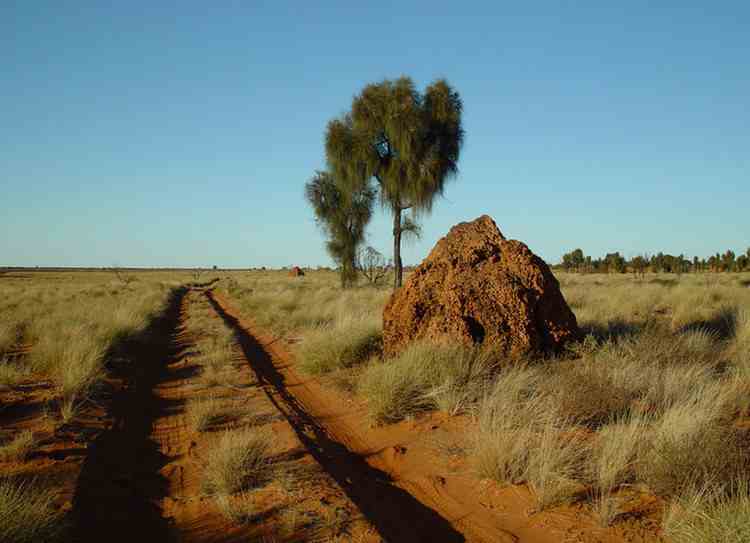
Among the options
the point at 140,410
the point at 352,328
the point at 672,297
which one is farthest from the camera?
the point at 672,297

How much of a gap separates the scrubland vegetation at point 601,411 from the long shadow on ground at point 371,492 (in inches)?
26.7

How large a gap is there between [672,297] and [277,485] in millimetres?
15517

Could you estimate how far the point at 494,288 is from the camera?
7688mm

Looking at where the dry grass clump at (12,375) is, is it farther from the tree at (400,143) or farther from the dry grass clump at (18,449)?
the tree at (400,143)

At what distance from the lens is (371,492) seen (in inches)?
165

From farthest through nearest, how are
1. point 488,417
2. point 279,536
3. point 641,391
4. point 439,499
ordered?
point 641,391 < point 488,417 < point 439,499 < point 279,536


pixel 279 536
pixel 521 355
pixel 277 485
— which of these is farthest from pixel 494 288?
pixel 279 536

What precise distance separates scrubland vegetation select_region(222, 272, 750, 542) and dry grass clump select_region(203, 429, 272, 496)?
160cm

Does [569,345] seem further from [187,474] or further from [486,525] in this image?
[187,474]

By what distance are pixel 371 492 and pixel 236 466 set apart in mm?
1134

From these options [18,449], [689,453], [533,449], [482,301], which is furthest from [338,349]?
[689,453]

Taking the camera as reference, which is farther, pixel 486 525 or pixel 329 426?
pixel 329 426

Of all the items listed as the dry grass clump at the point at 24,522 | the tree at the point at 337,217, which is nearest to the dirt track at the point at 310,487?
the dry grass clump at the point at 24,522

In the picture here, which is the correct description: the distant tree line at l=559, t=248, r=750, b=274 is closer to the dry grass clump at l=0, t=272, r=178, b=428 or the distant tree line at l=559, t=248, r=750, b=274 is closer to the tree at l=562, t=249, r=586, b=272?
the tree at l=562, t=249, r=586, b=272
